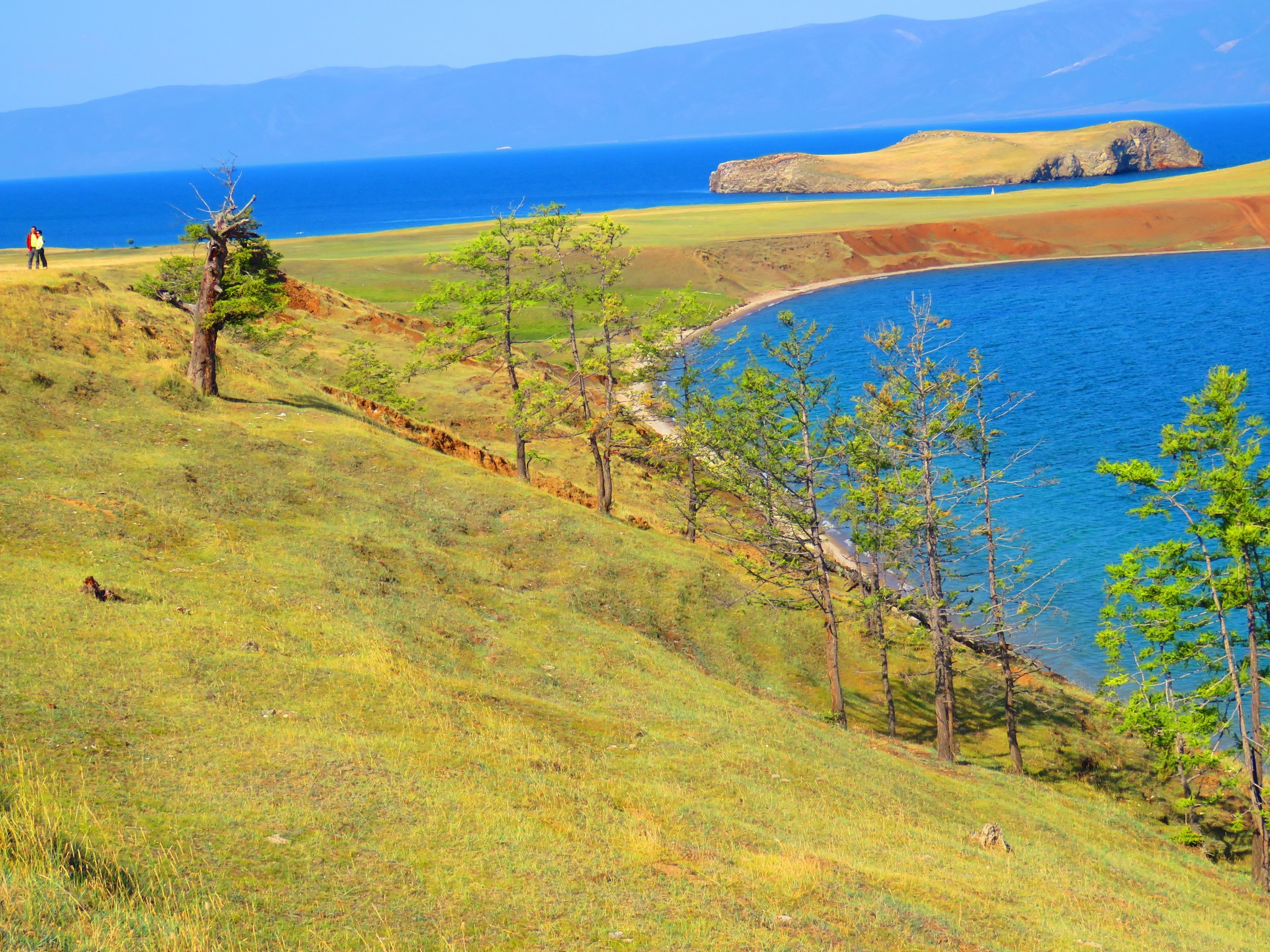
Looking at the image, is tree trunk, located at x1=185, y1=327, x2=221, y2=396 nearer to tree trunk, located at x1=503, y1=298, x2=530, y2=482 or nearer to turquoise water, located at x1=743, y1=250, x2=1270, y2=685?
tree trunk, located at x1=503, y1=298, x2=530, y2=482

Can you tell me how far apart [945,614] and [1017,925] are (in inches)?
727

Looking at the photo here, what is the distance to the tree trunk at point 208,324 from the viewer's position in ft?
128

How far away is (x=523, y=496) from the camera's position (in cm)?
4262

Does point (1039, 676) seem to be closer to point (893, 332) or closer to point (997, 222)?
point (893, 332)

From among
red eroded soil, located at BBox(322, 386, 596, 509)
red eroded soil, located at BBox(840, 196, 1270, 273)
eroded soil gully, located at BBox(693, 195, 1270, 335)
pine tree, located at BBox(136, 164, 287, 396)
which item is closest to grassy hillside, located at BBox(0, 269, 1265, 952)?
pine tree, located at BBox(136, 164, 287, 396)

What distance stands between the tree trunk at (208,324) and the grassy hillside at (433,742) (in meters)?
1.01

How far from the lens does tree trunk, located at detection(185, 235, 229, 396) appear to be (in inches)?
1537

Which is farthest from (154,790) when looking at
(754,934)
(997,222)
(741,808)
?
(997,222)

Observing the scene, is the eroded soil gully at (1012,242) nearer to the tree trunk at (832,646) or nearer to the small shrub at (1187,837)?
the tree trunk at (832,646)

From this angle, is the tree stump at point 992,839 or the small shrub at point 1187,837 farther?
the small shrub at point 1187,837

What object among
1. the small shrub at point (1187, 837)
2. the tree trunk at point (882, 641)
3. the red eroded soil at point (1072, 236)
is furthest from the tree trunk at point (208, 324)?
the red eroded soil at point (1072, 236)

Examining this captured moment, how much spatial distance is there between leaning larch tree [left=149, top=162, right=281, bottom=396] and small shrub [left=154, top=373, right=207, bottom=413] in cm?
63

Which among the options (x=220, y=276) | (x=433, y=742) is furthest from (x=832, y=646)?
(x=220, y=276)

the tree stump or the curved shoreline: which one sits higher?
the curved shoreline
